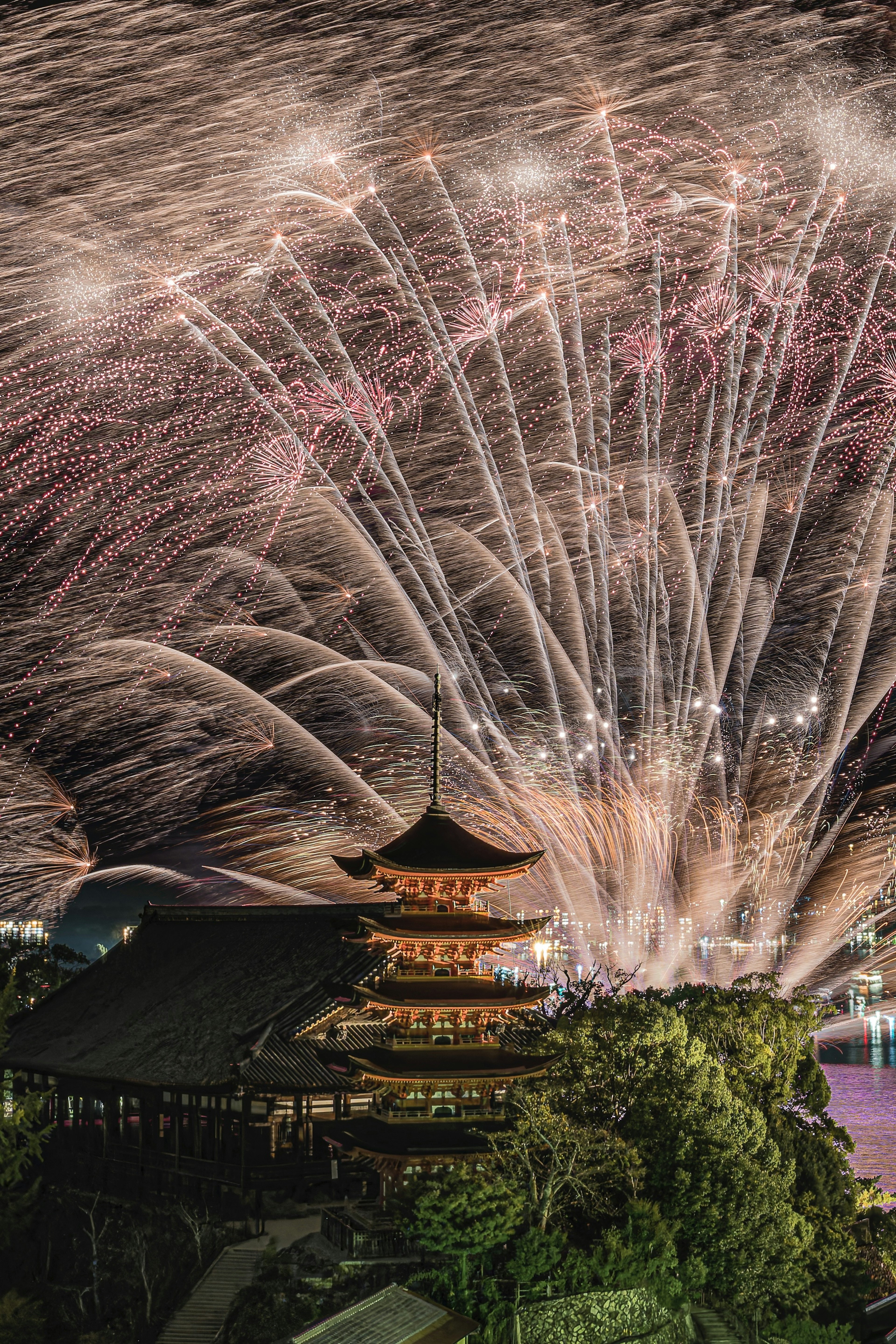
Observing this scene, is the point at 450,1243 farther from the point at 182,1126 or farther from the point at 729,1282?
the point at 182,1126

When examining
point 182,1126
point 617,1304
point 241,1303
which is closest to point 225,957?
point 182,1126

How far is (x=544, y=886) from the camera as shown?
3916 cm

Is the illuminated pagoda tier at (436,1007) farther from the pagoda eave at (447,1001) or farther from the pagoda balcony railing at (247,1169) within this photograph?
the pagoda balcony railing at (247,1169)

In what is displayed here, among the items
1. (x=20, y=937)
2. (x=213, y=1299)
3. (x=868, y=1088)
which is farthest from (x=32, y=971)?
(x=868, y=1088)

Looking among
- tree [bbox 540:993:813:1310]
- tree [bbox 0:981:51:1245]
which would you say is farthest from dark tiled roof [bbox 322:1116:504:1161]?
tree [bbox 0:981:51:1245]

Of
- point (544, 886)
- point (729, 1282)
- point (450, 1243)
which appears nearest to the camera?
point (450, 1243)

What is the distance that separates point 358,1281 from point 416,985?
6.39 meters

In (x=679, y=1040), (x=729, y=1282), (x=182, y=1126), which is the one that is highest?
(x=679, y=1040)

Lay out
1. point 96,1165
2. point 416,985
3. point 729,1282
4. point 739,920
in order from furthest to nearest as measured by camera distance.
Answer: point 739,920 → point 96,1165 → point 416,985 → point 729,1282

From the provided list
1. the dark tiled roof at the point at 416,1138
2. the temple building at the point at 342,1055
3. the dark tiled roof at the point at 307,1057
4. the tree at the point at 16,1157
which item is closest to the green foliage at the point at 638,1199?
the dark tiled roof at the point at 416,1138

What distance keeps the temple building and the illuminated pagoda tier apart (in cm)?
4

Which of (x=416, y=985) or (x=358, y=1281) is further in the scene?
(x=416, y=985)

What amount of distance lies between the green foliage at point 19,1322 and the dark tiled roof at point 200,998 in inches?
212

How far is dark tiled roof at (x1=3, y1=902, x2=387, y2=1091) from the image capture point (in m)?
32.2
